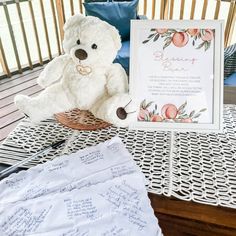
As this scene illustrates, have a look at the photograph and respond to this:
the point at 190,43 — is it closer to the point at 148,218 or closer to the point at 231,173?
the point at 231,173

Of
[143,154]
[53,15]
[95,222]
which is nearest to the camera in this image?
[95,222]

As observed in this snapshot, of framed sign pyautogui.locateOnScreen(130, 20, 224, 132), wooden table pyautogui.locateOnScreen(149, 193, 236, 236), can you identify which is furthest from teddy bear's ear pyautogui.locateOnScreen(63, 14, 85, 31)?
wooden table pyautogui.locateOnScreen(149, 193, 236, 236)

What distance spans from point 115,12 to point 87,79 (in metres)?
1.53

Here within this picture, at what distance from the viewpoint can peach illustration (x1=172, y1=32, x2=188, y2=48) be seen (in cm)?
69

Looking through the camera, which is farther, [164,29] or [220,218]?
[164,29]

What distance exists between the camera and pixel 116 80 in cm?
74

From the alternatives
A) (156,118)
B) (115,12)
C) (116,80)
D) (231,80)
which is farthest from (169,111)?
(115,12)

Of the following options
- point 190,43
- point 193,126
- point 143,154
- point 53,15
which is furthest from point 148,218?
point 53,15

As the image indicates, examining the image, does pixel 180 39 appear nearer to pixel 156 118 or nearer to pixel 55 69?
pixel 156 118

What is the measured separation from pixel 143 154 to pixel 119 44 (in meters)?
0.32

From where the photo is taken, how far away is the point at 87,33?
68 cm

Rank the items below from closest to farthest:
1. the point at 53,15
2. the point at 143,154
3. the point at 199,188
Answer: the point at 199,188, the point at 143,154, the point at 53,15

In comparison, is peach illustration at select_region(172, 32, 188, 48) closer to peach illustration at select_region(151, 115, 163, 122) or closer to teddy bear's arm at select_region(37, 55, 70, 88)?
peach illustration at select_region(151, 115, 163, 122)

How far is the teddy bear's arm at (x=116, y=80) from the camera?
741 mm
